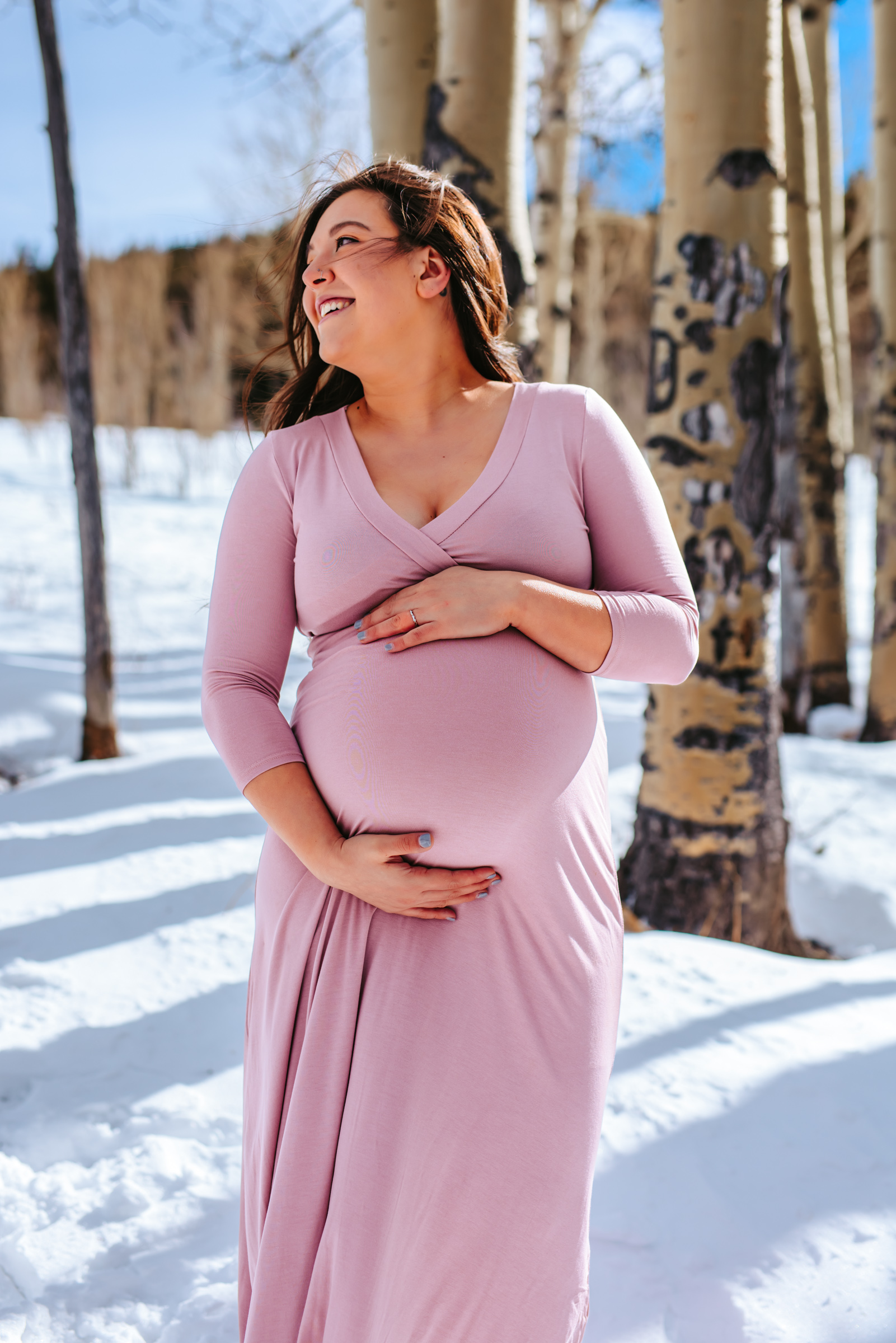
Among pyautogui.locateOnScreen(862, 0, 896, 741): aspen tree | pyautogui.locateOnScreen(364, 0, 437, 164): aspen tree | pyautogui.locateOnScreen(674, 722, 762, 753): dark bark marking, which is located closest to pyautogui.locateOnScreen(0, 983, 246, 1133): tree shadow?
pyautogui.locateOnScreen(674, 722, 762, 753): dark bark marking

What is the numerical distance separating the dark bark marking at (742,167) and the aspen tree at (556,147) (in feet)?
10.1

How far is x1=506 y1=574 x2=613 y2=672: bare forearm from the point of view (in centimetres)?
108

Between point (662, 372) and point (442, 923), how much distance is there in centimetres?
208

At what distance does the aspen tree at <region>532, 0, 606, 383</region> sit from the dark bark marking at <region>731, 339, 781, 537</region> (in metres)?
3.13

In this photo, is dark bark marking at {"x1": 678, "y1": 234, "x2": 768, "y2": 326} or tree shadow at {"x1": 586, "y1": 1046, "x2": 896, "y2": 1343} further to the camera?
dark bark marking at {"x1": 678, "y1": 234, "x2": 768, "y2": 326}

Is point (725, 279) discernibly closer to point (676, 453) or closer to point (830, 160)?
point (676, 453)

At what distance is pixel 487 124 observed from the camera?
260 cm

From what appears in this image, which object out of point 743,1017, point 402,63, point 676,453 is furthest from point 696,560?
point 402,63

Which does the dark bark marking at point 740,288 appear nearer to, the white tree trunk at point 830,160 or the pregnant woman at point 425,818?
the pregnant woman at point 425,818

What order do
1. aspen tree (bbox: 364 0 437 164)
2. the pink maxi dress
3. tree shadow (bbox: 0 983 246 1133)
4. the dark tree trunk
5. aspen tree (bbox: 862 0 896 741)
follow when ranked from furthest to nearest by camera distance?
1. aspen tree (bbox: 862 0 896 741)
2. the dark tree trunk
3. aspen tree (bbox: 364 0 437 164)
4. tree shadow (bbox: 0 983 246 1133)
5. the pink maxi dress

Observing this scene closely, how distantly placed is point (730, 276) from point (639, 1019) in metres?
2.02

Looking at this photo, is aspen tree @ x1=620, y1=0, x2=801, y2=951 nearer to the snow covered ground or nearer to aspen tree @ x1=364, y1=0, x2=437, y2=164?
the snow covered ground

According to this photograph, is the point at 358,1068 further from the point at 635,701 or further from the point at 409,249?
the point at 635,701

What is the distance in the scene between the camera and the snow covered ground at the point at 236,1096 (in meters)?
1.48
